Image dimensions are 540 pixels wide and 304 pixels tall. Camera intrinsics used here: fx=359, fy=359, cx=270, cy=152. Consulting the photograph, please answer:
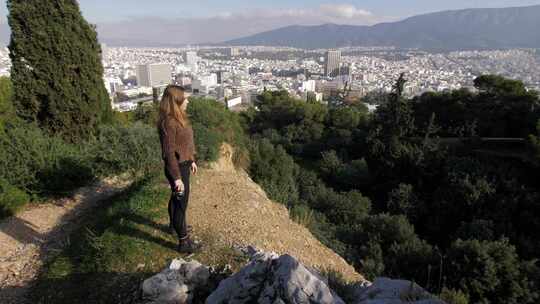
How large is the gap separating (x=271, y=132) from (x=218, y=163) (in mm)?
14218

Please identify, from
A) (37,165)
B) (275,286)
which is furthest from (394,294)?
(37,165)

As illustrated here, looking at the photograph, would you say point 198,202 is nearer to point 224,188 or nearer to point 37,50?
point 224,188

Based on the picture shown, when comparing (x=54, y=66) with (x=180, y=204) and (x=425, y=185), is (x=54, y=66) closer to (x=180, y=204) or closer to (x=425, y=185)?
(x=180, y=204)

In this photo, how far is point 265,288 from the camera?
2.38 metres

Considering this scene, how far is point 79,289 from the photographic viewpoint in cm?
359

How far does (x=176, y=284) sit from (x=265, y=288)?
2.87 ft

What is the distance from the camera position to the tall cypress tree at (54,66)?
8.12 metres

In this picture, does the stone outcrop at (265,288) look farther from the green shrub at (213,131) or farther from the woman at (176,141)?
the green shrub at (213,131)

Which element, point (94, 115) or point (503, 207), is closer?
point (94, 115)

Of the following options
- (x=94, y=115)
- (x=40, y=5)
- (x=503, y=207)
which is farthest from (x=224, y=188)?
(x=503, y=207)

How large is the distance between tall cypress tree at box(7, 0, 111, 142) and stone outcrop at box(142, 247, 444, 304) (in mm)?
7118

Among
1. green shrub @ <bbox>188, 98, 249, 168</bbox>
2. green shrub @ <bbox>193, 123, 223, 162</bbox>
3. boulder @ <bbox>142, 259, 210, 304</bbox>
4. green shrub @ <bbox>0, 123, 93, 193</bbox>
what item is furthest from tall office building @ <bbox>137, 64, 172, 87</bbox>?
boulder @ <bbox>142, 259, 210, 304</bbox>

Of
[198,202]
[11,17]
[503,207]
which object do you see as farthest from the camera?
[503,207]

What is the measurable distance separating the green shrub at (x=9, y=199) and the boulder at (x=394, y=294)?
230 inches
